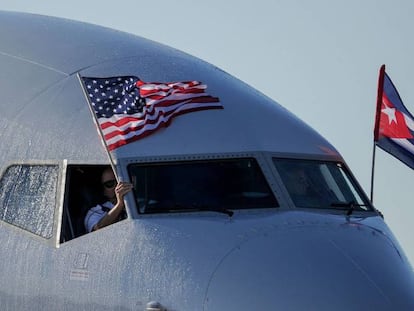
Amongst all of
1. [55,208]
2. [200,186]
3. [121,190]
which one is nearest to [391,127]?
[200,186]

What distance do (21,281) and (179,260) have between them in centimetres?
221

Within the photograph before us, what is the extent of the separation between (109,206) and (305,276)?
9.72ft

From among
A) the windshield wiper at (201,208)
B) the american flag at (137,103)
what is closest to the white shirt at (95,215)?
the american flag at (137,103)

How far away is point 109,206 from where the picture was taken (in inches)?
568

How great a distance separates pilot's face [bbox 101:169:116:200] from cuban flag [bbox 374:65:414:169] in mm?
5556

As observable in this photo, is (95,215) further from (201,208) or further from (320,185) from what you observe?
(320,185)

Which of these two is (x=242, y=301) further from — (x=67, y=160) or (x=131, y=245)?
(x=67, y=160)

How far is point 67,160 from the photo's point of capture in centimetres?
1438

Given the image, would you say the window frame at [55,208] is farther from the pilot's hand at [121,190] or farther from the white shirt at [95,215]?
the pilot's hand at [121,190]

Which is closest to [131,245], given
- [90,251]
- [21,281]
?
[90,251]

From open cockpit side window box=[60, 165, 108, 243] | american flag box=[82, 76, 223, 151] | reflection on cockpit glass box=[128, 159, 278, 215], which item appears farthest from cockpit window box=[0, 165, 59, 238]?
reflection on cockpit glass box=[128, 159, 278, 215]

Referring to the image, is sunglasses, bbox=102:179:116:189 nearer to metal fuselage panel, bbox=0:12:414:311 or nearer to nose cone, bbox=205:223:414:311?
metal fuselage panel, bbox=0:12:414:311

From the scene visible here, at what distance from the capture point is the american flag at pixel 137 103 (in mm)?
14391

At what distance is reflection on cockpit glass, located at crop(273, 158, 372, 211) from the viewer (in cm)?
1440
